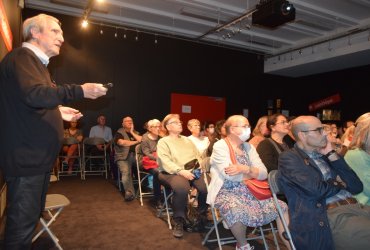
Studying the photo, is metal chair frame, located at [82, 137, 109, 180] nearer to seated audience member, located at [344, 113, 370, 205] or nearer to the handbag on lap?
the handbag on lap

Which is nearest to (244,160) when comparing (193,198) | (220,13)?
(193,198)

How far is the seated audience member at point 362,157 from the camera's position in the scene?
2232mm

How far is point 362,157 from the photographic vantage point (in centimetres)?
229

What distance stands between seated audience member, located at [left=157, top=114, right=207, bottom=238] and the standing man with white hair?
6.66 ft

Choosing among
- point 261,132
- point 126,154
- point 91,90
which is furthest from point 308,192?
point 126,154

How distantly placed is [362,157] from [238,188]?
1.11 m

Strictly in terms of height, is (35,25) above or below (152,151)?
above

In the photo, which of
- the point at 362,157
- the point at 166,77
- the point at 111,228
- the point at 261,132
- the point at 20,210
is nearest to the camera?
the point at 20,210

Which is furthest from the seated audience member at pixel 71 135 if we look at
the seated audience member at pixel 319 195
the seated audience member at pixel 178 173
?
the seated audience member at pixel 319 195

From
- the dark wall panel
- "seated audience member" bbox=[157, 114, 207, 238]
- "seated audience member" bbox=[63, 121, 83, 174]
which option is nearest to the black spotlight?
"seated audience member" bbox=[157, 114, 207, 238]

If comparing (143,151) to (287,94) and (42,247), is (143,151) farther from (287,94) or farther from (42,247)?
(287,94)

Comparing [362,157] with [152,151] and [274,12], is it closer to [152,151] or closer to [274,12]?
[152,151]

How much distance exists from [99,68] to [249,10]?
13.2 feet

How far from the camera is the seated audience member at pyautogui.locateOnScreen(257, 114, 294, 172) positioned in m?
3.38
